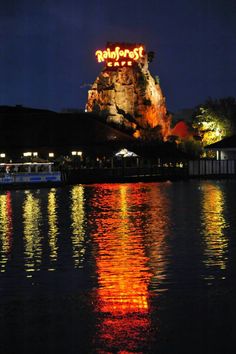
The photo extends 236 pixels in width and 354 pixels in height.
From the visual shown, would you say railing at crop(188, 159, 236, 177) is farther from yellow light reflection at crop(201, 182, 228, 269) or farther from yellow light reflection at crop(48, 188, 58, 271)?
yellow light reflection at crop(48, 188, 58, 271)

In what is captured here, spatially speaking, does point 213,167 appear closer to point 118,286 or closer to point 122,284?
point 122,284

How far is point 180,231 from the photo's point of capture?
76.3 ft

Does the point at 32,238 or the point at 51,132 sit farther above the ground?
the point at 51,132

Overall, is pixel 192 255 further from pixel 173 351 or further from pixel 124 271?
pixel 173 351

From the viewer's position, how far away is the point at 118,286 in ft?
44.2

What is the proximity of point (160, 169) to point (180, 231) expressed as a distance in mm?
50301

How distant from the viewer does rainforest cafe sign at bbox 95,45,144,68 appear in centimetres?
9475

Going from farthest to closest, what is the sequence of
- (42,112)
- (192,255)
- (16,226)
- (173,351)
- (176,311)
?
(42,112) < (16,226) < (192,255) < (176,311) < (173,351)

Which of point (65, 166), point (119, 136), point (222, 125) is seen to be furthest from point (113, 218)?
point (222, 125)

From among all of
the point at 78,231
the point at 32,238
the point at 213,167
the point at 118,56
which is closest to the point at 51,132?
the point at 213,167

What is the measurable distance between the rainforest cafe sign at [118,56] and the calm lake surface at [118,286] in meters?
69.9

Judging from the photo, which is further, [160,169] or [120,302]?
[160,169]

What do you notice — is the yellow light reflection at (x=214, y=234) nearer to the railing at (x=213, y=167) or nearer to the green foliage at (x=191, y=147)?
the railing at (x=213, y=167)

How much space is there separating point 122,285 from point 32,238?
8700 millimetres
